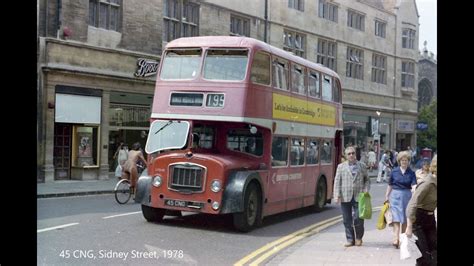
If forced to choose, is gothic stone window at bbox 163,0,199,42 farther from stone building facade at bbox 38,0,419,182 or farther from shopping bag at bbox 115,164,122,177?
shopping bag at bbox 115,164,122,177

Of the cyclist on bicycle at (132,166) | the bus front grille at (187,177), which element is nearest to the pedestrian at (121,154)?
the cyclist on bicycle at (132,166)

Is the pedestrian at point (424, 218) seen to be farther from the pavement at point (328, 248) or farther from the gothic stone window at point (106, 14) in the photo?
the gothic stone window at point (106, 14)

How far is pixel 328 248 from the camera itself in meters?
6.88

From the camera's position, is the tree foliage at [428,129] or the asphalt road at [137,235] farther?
the asphalt road at [137,235]

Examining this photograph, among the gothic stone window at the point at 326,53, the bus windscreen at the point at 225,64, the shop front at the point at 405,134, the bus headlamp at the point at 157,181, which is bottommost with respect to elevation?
the bus headlamp at the point at 157,181

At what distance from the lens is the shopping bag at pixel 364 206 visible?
730cm

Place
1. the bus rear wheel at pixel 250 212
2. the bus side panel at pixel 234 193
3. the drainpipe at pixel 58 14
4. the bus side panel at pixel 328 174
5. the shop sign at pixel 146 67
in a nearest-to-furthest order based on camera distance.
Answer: the drainpipe at pixel 58 14
the bus side panel at pixel 234 193
the bus rear wheel at pixel 250 212
the shop sign at pixel 146 67
the bus side panel at pixel 328 174

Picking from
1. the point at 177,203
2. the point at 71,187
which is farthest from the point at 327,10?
the point at 71,187

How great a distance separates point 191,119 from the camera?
8.07m

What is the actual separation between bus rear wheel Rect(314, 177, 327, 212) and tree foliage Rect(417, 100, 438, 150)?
5489 millimetres

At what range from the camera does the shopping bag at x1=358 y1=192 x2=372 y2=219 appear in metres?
7.30

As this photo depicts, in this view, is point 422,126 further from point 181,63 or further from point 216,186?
point 181,63

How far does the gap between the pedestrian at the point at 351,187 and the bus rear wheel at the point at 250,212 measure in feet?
4.73

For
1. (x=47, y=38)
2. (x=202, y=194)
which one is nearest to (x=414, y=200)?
(x=202, y=194)
